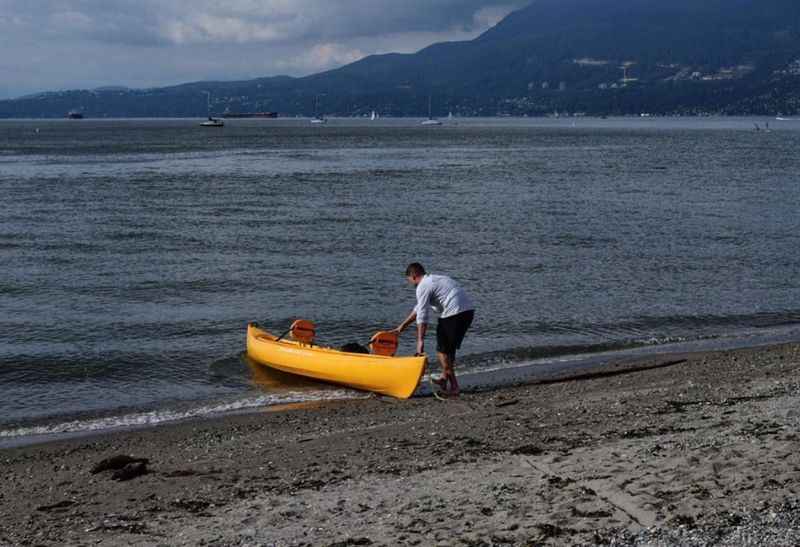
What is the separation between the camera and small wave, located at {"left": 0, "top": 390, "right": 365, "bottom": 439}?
42.8ft

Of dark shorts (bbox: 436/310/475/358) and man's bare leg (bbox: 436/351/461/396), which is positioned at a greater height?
dark shorts (bbox: 436/310/475/358)

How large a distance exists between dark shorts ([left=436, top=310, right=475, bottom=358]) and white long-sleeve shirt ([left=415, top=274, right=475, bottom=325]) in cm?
8

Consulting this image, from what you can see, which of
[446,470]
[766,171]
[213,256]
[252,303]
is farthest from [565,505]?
[766,171]

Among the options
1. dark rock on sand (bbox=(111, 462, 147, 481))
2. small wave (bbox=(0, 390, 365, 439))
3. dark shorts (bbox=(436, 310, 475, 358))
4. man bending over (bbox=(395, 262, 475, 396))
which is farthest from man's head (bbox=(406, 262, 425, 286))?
dark rock on sand (bbox=(111, 462, 147, 481))

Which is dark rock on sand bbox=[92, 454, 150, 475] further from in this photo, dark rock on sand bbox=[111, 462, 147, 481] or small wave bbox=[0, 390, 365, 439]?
small wave bbox=[0, 390, 365, 439]

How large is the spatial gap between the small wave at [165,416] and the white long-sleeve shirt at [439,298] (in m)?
1.99

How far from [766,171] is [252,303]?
51.3 metres

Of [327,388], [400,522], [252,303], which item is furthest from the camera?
[252,303]

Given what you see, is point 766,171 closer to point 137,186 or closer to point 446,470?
point 137,186

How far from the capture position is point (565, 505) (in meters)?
7.93

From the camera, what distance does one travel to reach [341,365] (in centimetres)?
1473

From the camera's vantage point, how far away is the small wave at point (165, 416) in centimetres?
1305

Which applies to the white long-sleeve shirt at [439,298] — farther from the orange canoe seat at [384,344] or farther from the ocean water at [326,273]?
the ocean water at [326,273]

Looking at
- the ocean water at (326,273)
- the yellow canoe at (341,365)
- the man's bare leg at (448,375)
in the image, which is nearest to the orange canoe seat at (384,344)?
the yellow canoe at (341,365)
